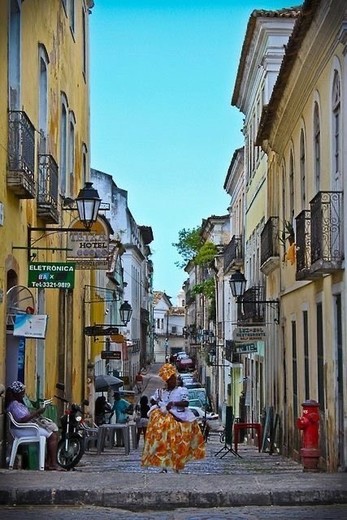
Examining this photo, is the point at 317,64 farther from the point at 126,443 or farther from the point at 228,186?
the point at 228,186

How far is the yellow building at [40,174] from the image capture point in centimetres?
1323

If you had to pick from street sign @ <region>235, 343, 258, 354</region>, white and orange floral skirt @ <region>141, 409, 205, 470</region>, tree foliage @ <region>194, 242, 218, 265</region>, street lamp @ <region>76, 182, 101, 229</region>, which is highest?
tree foliage @ <region>194, 242, 218, 265</region>

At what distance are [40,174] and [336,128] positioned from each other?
493 centimetres

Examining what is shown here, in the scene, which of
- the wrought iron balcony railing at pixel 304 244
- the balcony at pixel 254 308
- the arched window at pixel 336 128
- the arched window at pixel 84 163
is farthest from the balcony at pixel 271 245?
the arched window at pixel 336 128

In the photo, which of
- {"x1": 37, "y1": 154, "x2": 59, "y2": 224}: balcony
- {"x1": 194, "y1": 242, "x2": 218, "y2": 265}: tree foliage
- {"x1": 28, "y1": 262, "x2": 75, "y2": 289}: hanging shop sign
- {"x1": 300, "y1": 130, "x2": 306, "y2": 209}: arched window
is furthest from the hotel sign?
{"x1": 194, "y1": 242, "x2": 218, "y2": 265}: tree foliage

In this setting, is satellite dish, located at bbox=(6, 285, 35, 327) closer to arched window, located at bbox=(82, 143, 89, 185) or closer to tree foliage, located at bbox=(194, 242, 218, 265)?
arched window, located at bbox=(82, 143, 89, 185)

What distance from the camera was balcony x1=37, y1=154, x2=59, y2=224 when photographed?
15852mm

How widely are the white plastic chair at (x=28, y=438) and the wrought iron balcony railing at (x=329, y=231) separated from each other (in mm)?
4472

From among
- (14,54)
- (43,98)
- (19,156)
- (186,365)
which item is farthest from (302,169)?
(186,365)

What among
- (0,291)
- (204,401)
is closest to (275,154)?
(0,291)

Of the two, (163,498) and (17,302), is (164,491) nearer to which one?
(163,498)

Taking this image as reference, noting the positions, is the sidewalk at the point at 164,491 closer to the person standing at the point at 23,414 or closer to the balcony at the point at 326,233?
the person standing at the point at 23,414

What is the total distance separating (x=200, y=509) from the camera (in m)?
10.0

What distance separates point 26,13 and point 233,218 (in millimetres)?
29520
